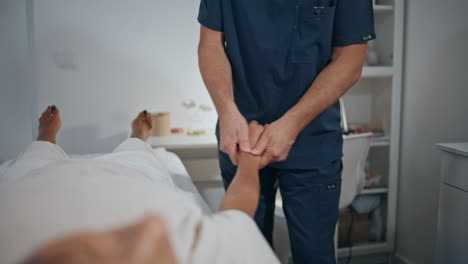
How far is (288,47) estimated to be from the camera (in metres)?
1.08

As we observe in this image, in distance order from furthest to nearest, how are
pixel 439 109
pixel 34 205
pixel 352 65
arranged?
pixel 439 109 < pixel 352 65 < pixel 34 205

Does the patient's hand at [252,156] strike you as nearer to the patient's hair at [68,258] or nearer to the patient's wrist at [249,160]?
the patient's wrist at [249,160]

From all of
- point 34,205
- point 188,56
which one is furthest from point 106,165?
Answer: point 188,56

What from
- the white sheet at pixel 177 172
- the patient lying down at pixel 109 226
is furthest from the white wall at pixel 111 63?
the patient lying down at pixel 109 226

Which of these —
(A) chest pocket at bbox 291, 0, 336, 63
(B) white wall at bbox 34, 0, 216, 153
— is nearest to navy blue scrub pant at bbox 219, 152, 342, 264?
(A) chest pocket at bbox 291, 0, 336, 63

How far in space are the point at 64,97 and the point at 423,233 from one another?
2.10 m

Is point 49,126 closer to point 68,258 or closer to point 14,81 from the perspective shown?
point 14,81

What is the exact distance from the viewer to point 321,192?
42.6 inches

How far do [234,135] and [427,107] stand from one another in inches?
55.2

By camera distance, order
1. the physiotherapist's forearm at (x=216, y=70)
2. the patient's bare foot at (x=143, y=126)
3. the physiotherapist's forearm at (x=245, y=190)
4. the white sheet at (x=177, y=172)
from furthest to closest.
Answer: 1. the patient's bare foot at (x=143, y=126)
2. the white sheet at (x=177, y=172)
3. the physiotherapist's forearm at (x=216, y=70)
4. the physiotherapist's forearm at (x=245, y=190)

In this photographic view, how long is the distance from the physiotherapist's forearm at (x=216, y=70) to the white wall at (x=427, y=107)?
3.98 ft

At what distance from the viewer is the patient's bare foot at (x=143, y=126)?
1.99m

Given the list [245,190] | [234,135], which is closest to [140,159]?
[234,135]

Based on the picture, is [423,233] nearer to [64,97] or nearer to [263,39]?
[263,39]
